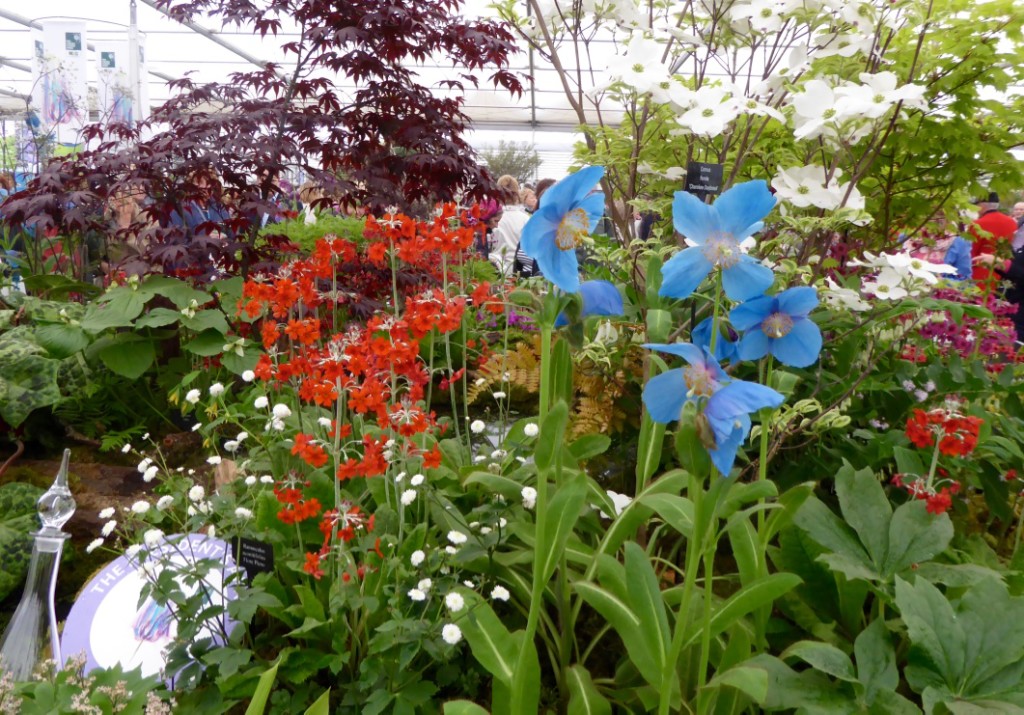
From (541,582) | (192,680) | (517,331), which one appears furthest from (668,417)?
(517,331)

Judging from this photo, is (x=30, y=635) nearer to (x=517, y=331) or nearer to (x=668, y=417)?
(x=668, y=417)

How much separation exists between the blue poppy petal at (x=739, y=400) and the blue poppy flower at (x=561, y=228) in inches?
10.2

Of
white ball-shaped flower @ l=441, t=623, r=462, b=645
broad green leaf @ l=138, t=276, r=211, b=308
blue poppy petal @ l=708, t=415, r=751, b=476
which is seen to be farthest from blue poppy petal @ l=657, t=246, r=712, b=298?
broad green leaf @ l=138, t=276, r=211, b=308

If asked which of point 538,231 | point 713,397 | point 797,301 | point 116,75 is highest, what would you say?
point 116,75

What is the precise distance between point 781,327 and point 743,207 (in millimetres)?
222

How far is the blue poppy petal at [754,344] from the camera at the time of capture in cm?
118

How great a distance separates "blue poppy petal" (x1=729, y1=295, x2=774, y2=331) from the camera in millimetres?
1135

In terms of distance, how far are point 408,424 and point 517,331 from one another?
5.73ft

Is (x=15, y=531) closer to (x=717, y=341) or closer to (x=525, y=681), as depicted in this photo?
(x=525, y=681)

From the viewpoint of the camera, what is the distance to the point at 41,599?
1636mm

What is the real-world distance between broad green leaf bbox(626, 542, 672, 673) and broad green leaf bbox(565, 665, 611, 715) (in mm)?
165

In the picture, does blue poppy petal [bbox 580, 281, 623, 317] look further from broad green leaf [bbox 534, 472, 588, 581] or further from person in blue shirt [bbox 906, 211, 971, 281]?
person in blue shirt [bbox 906, 211, 971, 281]

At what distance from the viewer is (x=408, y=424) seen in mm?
1433

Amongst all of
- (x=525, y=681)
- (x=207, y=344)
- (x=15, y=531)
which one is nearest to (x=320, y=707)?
(x=525, y=681)
